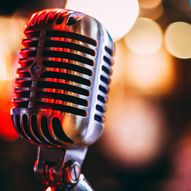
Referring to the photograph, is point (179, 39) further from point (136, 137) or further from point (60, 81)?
point (60, 81)

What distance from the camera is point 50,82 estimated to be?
3.13 ft

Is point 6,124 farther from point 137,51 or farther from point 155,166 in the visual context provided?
point 137,51

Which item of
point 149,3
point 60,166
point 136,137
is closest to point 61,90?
point 60,166

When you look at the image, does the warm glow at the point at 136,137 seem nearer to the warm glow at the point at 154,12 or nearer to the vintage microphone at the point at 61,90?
the warm glow at the point at 154,12

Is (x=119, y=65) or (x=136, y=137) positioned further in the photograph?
(x=119, y=65)

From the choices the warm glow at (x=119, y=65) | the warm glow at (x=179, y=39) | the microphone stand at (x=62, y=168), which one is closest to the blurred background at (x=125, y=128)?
the warm glow at (x=119, y=65)

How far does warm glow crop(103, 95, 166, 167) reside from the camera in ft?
17.0

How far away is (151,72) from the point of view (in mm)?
A: 7457

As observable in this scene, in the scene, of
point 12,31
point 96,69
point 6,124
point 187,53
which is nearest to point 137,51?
point 187,53

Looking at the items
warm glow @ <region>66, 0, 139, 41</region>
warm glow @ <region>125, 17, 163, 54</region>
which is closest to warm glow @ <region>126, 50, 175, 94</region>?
warm glow @ <region>125, 17, 163, 54</region>

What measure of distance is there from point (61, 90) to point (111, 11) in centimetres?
372

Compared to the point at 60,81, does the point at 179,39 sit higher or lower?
lower

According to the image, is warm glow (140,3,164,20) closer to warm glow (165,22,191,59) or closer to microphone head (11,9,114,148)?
warm glow (165,22,191,59)

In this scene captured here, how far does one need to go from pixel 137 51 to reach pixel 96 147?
130 inches
